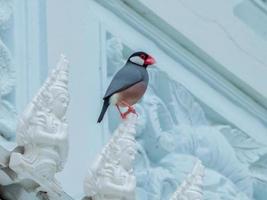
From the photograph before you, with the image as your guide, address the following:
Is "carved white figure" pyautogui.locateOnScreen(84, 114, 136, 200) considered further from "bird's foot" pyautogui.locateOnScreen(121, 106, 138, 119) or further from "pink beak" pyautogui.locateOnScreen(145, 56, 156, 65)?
"pink beak" pyautogui.locateOnScreen(145, 56, 156, 65)

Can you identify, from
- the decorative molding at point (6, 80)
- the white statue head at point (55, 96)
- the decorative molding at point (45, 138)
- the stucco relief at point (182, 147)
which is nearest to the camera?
the decorative molding at point (45, 138)

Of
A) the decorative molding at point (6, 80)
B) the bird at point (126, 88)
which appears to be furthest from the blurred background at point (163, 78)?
the bird at point (126, 88)

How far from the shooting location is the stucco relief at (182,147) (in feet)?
21.8

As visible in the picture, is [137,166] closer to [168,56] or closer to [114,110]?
[114,110]

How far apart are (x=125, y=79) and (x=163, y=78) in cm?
63

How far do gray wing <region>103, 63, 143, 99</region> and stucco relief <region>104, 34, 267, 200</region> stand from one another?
0.77 feet

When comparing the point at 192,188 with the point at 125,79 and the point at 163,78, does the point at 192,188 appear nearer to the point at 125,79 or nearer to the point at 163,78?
the point at 125,79

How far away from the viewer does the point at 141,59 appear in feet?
21.2

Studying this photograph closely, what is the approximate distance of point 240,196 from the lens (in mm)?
6895

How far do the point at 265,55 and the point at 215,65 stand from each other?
0.34 metres

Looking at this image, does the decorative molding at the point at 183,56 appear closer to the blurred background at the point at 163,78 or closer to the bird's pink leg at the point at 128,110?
the blurred background at the point at 163,78

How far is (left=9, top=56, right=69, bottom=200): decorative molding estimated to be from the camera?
5.64 meters

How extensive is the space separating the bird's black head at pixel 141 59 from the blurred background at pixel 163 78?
0.57 feet

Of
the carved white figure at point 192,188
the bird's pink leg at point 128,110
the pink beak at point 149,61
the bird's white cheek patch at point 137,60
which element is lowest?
the carved white figure at point 192,188
